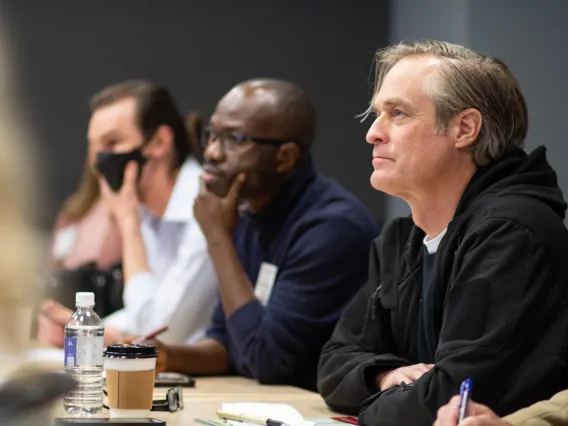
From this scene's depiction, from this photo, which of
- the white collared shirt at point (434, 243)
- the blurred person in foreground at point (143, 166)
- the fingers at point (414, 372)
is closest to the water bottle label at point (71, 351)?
the fingers at point (414, 372)

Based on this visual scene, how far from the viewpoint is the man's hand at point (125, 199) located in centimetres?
474

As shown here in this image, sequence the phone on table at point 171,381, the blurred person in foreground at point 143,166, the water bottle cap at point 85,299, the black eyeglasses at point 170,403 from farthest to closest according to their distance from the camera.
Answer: the blurred person in foreground at point 143,166, the phone on table at point 171,381, the black eyeglasses at point 170,403, the water bottle cap at point 85,299

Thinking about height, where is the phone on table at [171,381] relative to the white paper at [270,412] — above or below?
below

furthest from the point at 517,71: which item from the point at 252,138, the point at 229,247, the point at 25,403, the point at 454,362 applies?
the point at 25,403

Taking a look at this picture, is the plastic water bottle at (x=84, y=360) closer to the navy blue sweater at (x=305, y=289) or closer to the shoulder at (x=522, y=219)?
the shoulder at (x=522, y=219)

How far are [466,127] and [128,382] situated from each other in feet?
3.36

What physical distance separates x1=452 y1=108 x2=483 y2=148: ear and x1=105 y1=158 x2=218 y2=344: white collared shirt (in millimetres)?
1885

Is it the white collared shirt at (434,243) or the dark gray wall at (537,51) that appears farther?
the dark gray wall at (537,51)

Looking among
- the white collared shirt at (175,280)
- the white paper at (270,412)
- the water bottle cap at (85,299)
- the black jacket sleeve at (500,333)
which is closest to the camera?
the black jacket sleeve at (500,333)

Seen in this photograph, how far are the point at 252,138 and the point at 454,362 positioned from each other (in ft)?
5.94

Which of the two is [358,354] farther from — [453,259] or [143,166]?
[143,166]

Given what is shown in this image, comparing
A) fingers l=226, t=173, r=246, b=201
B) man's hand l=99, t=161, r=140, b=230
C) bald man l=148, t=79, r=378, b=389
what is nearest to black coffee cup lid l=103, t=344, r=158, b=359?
bald man l=148, t=79, r=378, b=389

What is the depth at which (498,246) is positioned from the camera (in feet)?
6.93

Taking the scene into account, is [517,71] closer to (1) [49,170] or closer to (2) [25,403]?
(1) [49,170]
